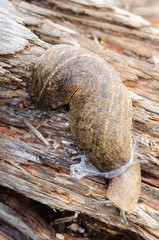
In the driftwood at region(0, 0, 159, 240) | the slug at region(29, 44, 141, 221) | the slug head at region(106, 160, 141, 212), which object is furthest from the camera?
the driftwood at region(0, 0, 159, 240)

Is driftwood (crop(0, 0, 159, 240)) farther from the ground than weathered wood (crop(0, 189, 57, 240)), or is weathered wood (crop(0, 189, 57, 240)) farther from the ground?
driftwood (crop(0, 0, 159, 240))

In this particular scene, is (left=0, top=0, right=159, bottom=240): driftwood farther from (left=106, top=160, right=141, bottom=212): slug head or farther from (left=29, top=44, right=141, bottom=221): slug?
(left=29, top=44, right=141, bottom=221): slug

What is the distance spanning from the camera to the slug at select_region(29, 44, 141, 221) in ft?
13.1

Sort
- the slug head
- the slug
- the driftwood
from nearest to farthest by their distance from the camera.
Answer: the slug < the slug head < the driftwood

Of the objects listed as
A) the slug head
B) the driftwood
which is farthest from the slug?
the driftwood

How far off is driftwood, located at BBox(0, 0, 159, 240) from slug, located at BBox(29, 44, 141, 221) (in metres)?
0.41

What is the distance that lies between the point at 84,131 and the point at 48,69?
137 cm

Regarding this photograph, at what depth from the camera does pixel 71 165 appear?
15.1 ft

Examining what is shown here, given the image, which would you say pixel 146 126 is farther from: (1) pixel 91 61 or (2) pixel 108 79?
(1) pixel 91 61

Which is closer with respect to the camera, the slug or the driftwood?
the slug

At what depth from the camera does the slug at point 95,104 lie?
3988 millimetres

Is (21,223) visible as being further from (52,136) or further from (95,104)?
(95,104)

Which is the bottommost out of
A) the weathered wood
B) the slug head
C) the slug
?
the weathered wood

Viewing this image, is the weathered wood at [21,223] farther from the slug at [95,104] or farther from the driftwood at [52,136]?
the slug at [95,104]
